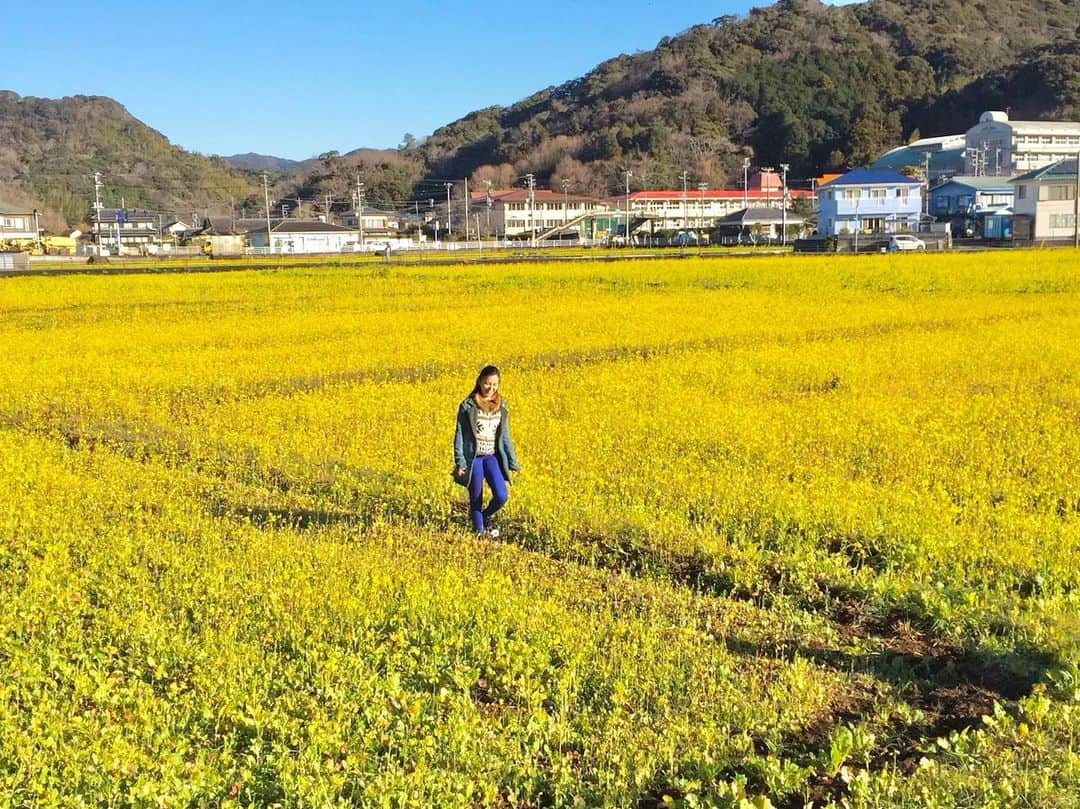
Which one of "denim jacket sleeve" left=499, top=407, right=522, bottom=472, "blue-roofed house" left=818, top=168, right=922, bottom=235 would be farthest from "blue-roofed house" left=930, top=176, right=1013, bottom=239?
"denim jacket sleeve" left=499, top=407, right=522, bottom=472

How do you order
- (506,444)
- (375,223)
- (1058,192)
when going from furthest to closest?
(375,223) < (1058,192) < (506,444)

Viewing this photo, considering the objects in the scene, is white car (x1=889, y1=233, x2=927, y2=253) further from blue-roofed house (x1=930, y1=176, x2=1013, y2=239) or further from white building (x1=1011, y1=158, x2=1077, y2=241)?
blue-roofed house (x1=930, y1=176, x2=1013, y2=239)

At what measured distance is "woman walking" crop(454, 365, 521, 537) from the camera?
266 inches

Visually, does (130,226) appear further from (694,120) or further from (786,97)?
(786,97)

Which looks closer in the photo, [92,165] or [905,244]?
[905,244]

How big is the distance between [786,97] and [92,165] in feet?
278

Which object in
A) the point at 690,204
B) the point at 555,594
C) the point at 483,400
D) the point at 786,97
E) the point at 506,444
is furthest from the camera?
the point at 786,97

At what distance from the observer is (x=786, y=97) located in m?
117

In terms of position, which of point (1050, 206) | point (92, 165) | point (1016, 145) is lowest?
point (1050, 206)

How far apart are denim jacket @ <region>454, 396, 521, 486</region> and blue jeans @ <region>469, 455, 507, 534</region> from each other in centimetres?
5

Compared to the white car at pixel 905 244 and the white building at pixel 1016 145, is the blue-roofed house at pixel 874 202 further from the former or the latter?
the white building at pixel 1016 145

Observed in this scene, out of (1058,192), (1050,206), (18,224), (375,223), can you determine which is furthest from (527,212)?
(1058,192)

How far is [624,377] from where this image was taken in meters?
14.3

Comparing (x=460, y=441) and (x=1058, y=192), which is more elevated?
(x=1058, y=192)
